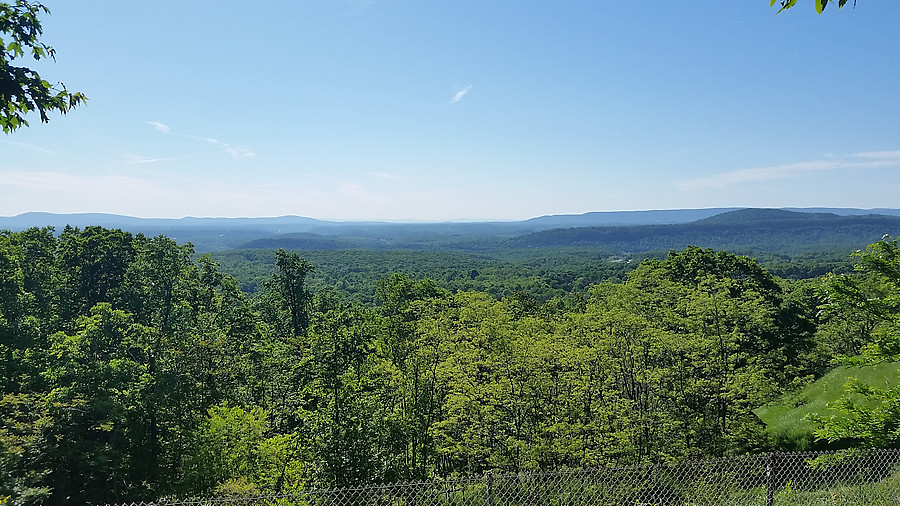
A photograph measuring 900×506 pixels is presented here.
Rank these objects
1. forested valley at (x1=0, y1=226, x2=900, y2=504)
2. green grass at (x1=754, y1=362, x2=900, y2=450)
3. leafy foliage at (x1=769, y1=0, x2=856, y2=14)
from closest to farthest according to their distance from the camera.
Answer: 1. leafy foliage at (x1=769, y1=0, x2=856, y2=14)
2. forested valley at (x1=0, y1=226, x2=900, y2=504)
3. green grass at (x1=754, y1=362, x2=900, y2=450)

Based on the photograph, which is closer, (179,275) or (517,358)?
(517,358)

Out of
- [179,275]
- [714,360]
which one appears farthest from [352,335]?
[179,275]

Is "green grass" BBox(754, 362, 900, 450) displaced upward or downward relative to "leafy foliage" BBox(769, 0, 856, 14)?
downward

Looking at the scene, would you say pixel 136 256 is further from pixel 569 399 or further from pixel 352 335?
pixel 569 399

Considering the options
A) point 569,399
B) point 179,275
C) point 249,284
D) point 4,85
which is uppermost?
point 4,85

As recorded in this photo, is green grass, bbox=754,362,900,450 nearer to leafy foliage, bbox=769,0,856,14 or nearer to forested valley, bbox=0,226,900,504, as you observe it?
forested valley, bbox=0,226,900,504

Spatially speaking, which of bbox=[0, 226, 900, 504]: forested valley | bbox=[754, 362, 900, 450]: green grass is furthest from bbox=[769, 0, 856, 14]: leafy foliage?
bbox=[754, 362, 900, 450]: green grass

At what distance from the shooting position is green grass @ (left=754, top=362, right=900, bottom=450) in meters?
17.6

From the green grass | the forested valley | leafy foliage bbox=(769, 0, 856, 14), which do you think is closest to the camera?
leafy foliage bbox=(769, 0, 856, 14)

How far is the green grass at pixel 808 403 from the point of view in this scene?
1756 cm

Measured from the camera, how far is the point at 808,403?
19828 millimetres

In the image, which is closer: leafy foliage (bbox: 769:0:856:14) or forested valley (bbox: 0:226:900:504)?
leafy foliage (bbox: 769:0:856:14)

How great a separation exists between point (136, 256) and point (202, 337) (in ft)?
24.4

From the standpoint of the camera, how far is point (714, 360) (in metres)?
16.2
